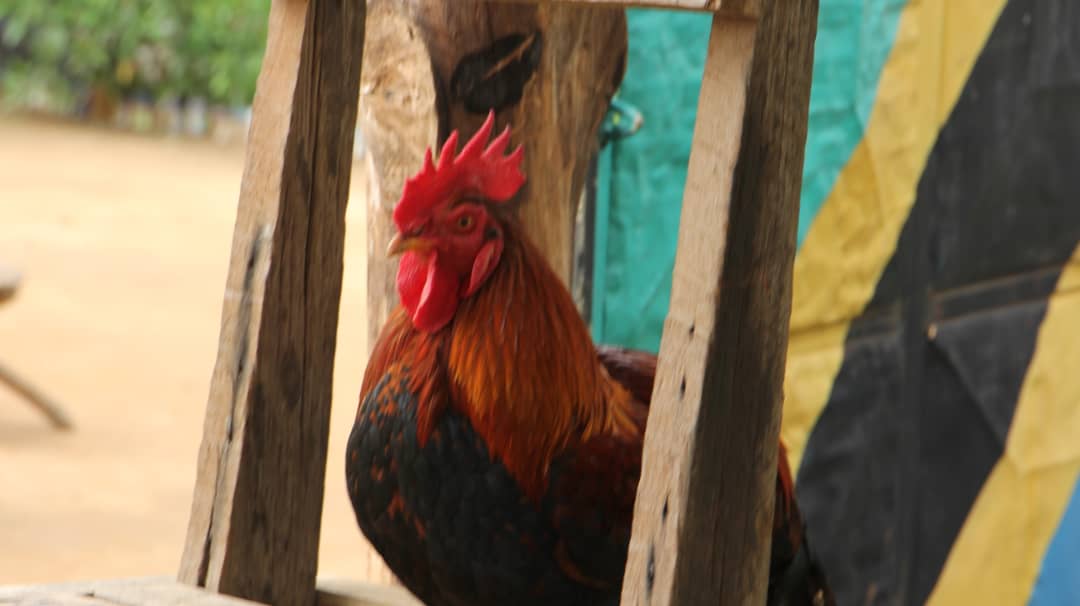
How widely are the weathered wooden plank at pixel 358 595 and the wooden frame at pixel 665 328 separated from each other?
95 mm

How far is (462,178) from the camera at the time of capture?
1.91 metres

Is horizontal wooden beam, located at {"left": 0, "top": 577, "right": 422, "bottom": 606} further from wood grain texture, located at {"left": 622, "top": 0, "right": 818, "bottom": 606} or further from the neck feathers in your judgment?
wood grain texture, located at {"left": 622, "top": 0, "right": 818, "bottom": 606}

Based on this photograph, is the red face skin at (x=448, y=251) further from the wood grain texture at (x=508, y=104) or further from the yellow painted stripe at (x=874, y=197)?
the yellow painted stripe at (x=874, y=197)

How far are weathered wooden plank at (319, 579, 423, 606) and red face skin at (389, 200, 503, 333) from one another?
360 mm

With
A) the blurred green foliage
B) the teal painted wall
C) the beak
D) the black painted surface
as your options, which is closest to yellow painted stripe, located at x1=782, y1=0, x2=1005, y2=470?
the black painted surface

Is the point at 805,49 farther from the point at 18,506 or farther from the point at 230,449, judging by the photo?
the point at 18,506

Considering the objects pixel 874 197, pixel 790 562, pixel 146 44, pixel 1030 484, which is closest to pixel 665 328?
pixel 790 562

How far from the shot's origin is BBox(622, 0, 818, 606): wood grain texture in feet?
4.57

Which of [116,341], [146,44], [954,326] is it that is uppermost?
[146,44]

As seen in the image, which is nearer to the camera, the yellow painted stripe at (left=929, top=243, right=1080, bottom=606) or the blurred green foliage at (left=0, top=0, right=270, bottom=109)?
the yellow painted stripe at (left=929, top=243, right=1080, bottom=606)

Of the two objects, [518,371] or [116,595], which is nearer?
[116,595]

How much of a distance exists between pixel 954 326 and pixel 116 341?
220 inches

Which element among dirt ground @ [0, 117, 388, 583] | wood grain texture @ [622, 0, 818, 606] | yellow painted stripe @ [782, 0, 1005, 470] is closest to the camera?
wood grain texture @ [622, 0, 818, 606]

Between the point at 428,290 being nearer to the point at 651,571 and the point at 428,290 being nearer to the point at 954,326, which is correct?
the point at 651,571
